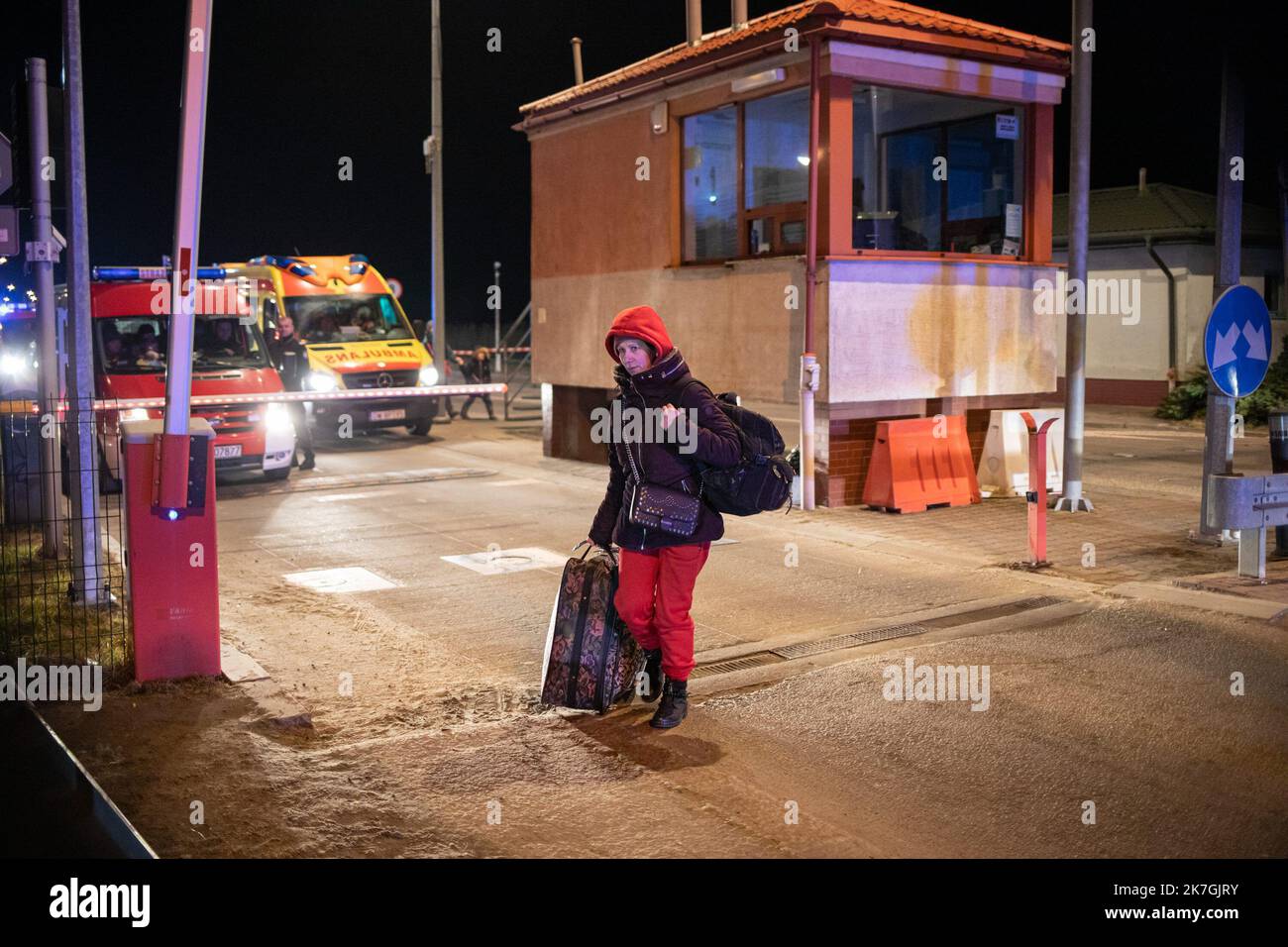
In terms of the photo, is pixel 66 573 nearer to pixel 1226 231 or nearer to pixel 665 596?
pixel 665 596

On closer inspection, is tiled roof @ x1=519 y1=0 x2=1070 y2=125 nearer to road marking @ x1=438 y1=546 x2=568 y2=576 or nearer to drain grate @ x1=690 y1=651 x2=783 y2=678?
road marking @ x1=438 y1=546 x2=568 y2=576

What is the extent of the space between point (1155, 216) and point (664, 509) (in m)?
25.7

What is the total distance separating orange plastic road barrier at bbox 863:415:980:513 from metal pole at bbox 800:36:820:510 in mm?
705

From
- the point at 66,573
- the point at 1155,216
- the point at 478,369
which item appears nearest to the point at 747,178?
the point at 66,573

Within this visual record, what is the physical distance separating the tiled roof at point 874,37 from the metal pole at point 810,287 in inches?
16.6

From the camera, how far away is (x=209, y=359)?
52.8 feet

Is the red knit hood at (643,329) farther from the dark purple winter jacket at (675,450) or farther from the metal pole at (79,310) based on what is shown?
the metal pole at (79,310)

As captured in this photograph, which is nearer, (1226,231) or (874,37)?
(1226,231)

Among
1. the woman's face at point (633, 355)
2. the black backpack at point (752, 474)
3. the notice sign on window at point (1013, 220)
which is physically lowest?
the black backpack at point (752, 474)

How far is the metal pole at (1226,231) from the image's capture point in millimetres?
10000

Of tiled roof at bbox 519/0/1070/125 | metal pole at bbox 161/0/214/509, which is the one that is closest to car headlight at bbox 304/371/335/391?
tiled roof at bbox 519/0/1070/125

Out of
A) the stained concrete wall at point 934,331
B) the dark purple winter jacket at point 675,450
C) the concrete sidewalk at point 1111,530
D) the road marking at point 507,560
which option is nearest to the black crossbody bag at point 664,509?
the dark purple winter jacket at point 675,450

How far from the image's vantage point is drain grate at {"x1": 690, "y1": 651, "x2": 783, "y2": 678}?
710cm
